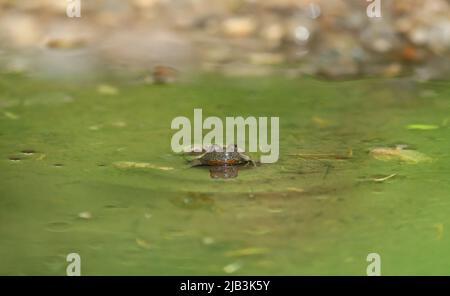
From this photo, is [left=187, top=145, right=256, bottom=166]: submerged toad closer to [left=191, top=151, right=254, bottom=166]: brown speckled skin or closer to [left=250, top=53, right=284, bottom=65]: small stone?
[left=191, top=151, right=254, bottom=166]: brown speckled skin

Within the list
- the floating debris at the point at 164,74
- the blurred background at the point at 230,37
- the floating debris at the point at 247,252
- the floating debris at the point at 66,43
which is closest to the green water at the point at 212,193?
the floating debris at the point at 247,252

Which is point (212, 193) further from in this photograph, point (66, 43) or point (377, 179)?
point (66, 43)

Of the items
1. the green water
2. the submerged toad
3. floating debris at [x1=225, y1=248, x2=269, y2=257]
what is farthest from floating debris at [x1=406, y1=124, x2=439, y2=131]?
floating debris at [x1=225, y1=248, x2=269, y2=257]

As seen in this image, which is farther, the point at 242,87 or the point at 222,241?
the point at 242,87

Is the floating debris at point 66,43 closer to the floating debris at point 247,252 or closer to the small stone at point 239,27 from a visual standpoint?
the small stone at point 239,27

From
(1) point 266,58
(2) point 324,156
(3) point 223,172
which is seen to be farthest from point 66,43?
(2) point 324,156
